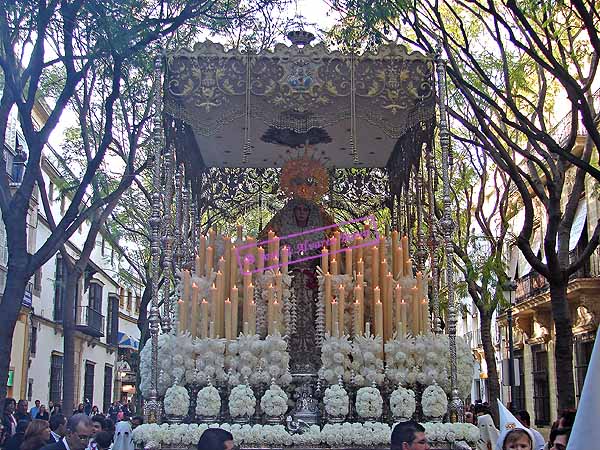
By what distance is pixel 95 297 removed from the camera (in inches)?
1528

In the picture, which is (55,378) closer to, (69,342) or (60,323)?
(60,323)

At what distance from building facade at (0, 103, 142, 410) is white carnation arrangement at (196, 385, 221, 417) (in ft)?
36.3

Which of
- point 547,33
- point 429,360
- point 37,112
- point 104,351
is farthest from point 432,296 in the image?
point 104,351

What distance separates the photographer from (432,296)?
33.3 ft

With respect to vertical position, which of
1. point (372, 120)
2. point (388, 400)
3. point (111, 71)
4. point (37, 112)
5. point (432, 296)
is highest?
point (37, 112)

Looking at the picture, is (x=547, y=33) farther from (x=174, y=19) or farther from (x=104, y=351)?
(x=104, y=351)

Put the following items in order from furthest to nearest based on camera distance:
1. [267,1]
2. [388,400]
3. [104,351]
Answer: [104,351], [267,1], [388,400]

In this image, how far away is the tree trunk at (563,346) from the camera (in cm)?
1286

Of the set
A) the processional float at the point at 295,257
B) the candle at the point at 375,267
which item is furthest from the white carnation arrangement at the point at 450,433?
the candle at the point at 375,267

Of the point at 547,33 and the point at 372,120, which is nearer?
the point at 372,120

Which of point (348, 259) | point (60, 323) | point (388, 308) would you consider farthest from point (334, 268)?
point (60, 323)

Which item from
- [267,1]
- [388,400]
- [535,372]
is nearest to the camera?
[388,400]

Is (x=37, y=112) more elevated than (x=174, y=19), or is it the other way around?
(x=37, y=112)

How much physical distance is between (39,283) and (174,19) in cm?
2003
